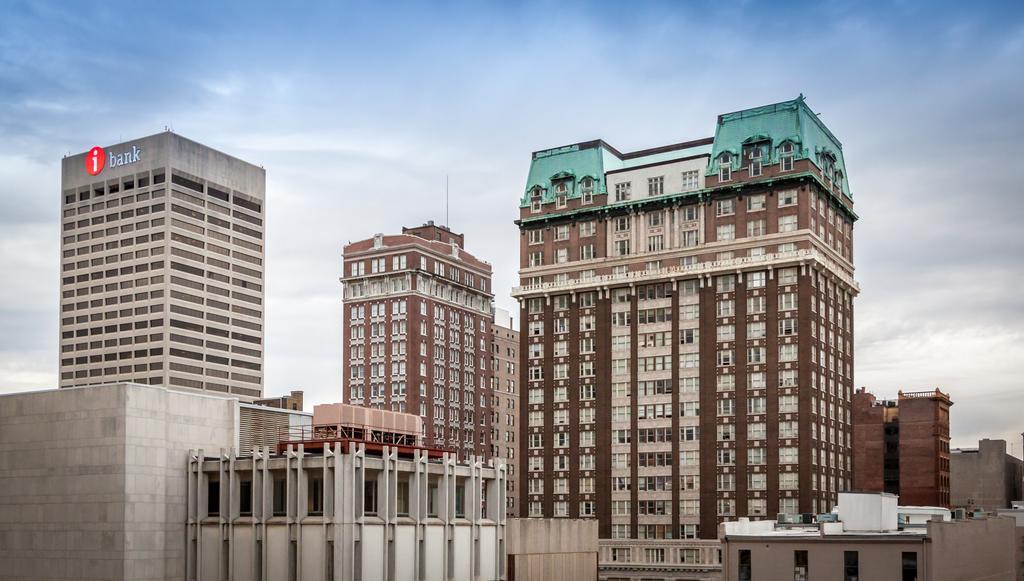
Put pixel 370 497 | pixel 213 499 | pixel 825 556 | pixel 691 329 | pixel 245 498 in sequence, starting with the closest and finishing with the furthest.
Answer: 1. pixel 370 497
2. pixel 245 498
3. pixel 213 499
4. pixel 825 556
5. pixel 691 329

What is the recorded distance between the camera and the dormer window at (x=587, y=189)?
18638cm

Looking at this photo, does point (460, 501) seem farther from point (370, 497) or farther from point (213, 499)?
point (213, 499)

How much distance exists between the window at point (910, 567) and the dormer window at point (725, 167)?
8006cm

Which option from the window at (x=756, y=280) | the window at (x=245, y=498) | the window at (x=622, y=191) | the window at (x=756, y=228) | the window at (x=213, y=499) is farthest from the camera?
the window at (x=622, y=191)

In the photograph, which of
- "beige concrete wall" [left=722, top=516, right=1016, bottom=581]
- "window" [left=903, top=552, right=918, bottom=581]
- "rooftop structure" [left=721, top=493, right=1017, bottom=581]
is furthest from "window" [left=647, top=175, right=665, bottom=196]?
"window" [left=903, top=552, right=918, bottom=581]

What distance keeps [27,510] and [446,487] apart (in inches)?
1258

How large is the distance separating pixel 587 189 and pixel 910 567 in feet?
314

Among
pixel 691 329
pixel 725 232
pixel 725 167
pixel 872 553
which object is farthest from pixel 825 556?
pixel 725 167

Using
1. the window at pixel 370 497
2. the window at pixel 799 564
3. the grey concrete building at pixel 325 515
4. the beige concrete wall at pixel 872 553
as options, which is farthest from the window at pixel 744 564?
the window at pixel 370 497

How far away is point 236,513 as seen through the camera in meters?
94.9

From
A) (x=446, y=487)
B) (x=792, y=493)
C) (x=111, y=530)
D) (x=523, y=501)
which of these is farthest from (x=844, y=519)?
(x=523, y=501)

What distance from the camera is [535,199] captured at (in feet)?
630

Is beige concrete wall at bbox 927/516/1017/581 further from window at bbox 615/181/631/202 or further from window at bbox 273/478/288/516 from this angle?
window at bbox 615/181/631/202

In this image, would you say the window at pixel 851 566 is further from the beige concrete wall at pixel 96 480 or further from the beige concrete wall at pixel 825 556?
the beige concrete wall at pixel 96 480
